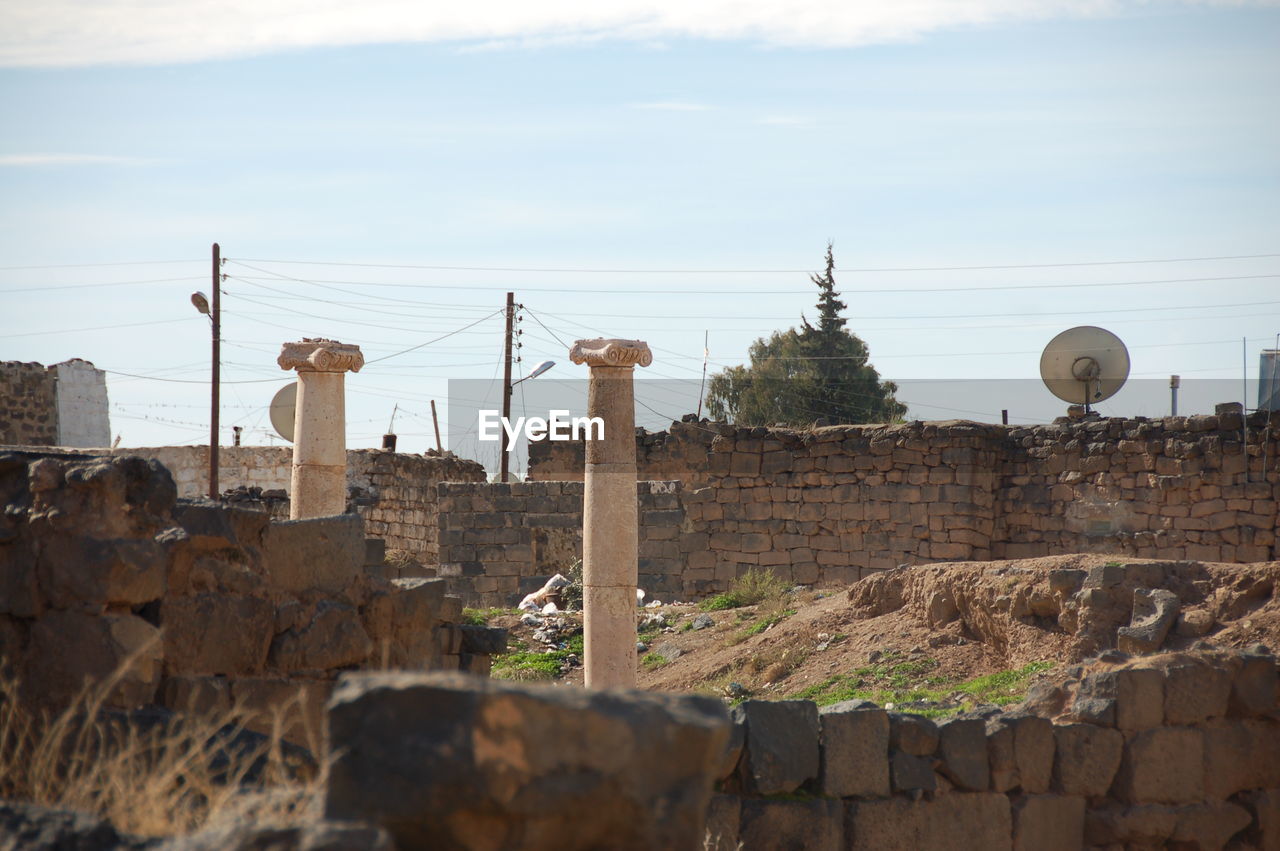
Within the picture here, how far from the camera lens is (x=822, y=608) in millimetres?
14172

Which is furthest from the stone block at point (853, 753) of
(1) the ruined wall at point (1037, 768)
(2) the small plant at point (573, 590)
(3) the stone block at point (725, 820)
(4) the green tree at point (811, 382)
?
(4) the green tree at point (811, 382)

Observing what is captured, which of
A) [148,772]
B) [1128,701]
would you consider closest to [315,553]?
[148,772]

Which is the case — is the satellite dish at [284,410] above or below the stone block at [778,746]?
above

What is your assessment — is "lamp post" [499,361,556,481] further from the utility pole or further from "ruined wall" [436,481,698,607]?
"ruined wall" [436,481,698,607]

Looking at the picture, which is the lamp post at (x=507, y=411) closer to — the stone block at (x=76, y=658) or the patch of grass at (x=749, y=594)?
the patch of grass at (x=749, y=594)

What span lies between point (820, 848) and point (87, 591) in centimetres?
406

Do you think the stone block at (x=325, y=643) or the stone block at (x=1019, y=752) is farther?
the stone block at (x=1019, y=752)

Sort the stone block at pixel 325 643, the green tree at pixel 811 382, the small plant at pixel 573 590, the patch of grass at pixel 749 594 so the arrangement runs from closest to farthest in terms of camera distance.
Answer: the stone block at pixel 325 643
the patch of grass at pixel 749 594
the small plant at pixel 573 590
the green tree at pixel 811 382

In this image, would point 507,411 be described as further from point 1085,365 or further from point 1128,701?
point 1128,701

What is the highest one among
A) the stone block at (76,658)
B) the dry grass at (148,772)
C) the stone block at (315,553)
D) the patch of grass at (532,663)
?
the stone block at (315,553)

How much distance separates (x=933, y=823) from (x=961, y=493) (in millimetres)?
10886

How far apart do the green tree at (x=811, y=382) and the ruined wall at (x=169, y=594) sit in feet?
122

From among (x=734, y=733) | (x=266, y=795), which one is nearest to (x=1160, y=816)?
(x=734, y=733)

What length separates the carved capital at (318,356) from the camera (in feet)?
45.8
